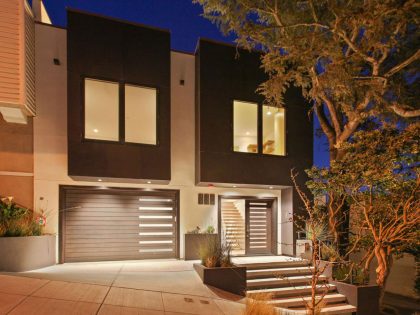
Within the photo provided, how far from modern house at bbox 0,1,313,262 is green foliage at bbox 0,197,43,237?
356 mm

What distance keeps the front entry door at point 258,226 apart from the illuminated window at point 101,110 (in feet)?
18.1

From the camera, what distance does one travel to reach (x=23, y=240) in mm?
7484

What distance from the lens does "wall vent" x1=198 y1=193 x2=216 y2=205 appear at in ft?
35.1

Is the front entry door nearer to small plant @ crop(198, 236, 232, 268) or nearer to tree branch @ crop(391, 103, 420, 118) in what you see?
small plant @ crop(198, 236, 232, 268)

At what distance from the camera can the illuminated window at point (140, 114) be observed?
9742 millimetres

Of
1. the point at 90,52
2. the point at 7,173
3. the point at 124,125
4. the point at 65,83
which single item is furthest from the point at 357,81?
the point at 7,173

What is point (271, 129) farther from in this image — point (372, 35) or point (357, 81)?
point (372, 35)

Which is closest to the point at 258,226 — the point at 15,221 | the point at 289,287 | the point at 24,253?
the point at 289,287

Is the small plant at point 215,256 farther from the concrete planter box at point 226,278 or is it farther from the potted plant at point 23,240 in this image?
the potted plant at point 23,240

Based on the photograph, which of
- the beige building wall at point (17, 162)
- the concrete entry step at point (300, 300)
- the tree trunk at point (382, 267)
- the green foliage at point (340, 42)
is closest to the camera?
the green foliage at point (340, 42)

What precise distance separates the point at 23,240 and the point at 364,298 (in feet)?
27.9

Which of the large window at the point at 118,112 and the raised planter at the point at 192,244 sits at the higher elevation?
the large window at the point at 118,112

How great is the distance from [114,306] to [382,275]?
21.8ft

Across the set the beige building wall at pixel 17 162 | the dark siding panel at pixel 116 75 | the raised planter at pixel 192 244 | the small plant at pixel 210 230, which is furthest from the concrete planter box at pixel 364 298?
the beige building wall at pixel 17 162
